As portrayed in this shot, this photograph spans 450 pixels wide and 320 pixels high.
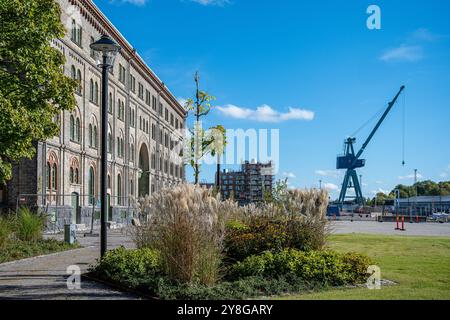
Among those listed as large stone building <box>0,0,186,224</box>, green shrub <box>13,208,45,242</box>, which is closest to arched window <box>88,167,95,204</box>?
large stone building <box>0,0,186,224</box>

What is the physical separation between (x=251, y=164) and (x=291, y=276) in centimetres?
18174

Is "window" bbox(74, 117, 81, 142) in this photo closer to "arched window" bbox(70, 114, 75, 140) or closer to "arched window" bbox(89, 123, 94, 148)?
"arched window" bbox(70, 114, 75, 140)

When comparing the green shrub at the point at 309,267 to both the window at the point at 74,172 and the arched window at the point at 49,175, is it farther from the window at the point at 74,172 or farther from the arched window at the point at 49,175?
the window at the point at 74,172

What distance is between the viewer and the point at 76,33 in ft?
120

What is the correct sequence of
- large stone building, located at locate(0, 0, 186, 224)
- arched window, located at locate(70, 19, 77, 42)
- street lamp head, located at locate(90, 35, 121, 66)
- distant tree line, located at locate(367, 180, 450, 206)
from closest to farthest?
1. street lamp head, located at locate(90, 35, 121, 66)
2. large stone building, located at locate(0, 0, 186, 224)
3. arched window, located at locate(70, 19, 77, 42)
4. distant tree line, located at locate(367, 180, 450, 206)

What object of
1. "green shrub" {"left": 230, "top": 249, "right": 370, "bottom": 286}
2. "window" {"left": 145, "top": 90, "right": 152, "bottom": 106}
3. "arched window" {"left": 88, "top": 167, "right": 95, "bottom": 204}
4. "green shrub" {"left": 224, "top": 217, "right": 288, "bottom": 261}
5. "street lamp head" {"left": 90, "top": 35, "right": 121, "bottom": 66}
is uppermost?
"window" {"left": 145, "top": 90, "right": 152, "bottom": 106}

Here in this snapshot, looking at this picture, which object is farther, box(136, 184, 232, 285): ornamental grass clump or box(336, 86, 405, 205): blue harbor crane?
box(336, 86, 405, 205): blue harbor crane

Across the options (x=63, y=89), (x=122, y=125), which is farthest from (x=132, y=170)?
(x=63, y=89)

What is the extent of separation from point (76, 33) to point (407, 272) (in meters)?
30.7

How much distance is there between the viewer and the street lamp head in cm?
1227

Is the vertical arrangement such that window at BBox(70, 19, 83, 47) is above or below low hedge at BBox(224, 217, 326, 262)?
above

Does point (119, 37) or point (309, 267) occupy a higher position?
point (119, 37)

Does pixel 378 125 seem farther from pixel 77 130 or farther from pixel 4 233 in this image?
pixel 4 233

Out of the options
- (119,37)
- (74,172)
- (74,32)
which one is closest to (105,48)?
(74,172)
